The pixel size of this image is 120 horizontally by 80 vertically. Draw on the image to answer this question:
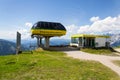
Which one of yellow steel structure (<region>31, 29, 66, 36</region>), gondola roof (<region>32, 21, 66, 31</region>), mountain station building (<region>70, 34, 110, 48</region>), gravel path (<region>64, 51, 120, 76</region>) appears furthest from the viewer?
mountain station building (<region>70, 34, 110, 48</region>)

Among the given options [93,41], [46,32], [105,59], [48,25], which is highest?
[48,25]

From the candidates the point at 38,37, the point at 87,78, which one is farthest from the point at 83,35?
the point at 87,78

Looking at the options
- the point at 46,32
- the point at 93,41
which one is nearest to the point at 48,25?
the point at 46,32

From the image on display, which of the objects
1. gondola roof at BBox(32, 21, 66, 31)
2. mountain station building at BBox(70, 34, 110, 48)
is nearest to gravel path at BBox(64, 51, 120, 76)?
gondola roof at BBox(32, 21, 66, 31)

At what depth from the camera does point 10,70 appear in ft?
81.8

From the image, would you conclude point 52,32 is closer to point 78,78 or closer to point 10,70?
point 10,70

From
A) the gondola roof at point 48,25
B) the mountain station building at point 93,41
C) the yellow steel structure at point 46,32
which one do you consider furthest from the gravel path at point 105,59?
the mountain station building at point 93,41

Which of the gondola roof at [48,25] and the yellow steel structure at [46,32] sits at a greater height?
the gondola roof at [48,25]

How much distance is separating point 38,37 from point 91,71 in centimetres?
3251

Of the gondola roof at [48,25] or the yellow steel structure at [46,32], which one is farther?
the gondola roof at [48,25]

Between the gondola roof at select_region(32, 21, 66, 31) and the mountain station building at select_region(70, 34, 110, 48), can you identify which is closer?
the gondola roof at select_region(32, 21, 66, 31)

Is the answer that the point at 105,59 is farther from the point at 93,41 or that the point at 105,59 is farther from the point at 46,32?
the point at 93,41

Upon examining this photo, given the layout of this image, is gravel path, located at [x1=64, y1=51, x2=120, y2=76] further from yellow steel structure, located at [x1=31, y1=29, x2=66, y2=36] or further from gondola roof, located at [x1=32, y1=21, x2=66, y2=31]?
gondola roof, located at [x1=32, y1=21, x2=66, y2=31]

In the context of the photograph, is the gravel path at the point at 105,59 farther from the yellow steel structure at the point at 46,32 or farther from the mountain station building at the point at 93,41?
the mountain station building at the point at 93,41
